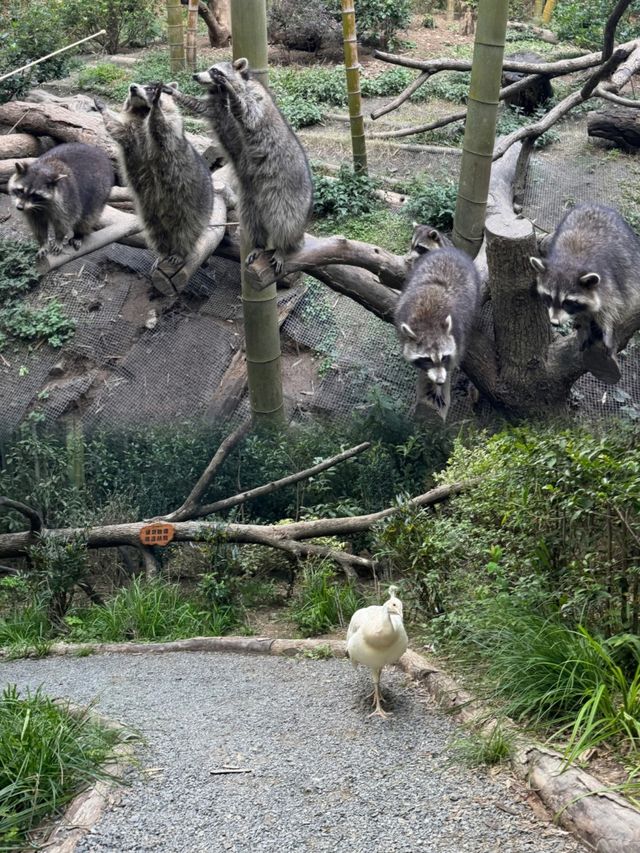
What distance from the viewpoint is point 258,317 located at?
610 centimetres

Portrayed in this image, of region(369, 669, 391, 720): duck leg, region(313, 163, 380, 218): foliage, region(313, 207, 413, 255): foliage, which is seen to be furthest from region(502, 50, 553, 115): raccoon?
region(369, 669, 391, 720): duck leg

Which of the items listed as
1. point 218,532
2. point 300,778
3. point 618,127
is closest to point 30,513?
point 218,532

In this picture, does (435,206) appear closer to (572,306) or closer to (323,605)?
(572,306)

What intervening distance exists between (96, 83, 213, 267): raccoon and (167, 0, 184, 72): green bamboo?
507cm

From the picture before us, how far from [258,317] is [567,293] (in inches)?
78.4

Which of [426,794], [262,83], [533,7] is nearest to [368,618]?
[426,794]

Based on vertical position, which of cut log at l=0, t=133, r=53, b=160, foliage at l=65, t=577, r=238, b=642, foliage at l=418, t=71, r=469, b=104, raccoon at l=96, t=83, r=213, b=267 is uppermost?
raccoon at l=96, t=83, r=213, b=267

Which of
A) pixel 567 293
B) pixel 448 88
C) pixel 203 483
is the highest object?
pixel 567 293

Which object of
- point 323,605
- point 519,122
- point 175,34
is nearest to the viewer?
point 323,605

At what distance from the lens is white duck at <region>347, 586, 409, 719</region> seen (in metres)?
3.38

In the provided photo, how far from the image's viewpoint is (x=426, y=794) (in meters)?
2.79

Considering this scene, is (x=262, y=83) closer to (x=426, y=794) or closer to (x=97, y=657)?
(x=97, y=657)

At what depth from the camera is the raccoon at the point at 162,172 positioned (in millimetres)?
5273

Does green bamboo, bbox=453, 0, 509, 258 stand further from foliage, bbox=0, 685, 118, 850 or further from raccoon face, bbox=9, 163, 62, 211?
foliage, bbox=0, 685, 118, 850
